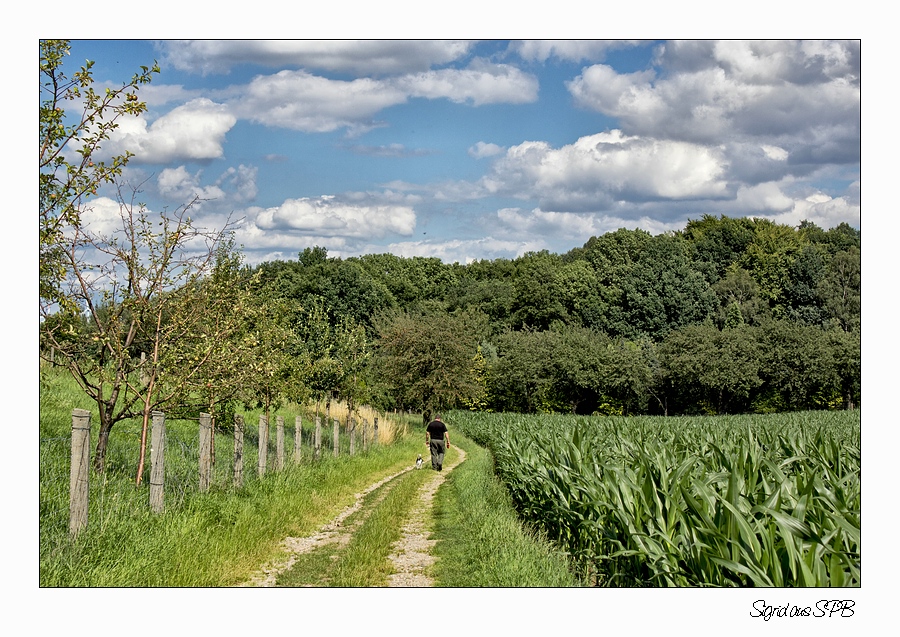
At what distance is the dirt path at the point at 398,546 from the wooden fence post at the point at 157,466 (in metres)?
1.54

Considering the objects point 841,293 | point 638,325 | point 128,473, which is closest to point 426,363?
point 638,325

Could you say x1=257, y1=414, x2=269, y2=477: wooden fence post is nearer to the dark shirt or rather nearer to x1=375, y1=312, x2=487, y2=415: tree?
the dark shirt

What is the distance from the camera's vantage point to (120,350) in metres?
8.62

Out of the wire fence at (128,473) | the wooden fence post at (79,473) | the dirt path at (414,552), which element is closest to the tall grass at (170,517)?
the wire fence at (128,473)

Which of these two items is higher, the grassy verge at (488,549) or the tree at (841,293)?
the tree at (841,293)

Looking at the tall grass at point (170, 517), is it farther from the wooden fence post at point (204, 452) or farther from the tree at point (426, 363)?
the tree at point (426, 363)

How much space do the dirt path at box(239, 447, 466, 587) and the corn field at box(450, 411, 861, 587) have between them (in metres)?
1.68

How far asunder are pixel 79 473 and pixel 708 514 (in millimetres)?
5556

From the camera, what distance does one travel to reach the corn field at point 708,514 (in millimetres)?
4793

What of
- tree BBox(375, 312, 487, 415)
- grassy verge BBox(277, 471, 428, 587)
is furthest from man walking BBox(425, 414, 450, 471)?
tree BBox(375, 312, 487, 415)

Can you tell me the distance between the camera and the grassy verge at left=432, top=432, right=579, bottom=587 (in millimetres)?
6801
